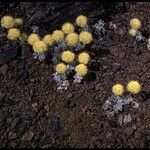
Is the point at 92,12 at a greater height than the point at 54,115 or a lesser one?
greater

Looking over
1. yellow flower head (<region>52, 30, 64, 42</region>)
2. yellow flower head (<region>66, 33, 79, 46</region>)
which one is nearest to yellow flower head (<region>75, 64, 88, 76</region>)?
yellow flower head (<region>66, 33, 79, 46</region>)

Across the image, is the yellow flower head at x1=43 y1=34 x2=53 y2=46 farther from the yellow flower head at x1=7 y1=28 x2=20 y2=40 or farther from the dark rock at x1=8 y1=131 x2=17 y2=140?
the dark rock at x1=8 y1=131 x2=17 y2=140

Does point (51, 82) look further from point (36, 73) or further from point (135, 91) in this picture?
point (135, 91)

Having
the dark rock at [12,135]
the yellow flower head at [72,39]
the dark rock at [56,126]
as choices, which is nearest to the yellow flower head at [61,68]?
the yellow flower head at [72,39]

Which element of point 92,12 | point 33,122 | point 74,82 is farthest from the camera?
point 92,12

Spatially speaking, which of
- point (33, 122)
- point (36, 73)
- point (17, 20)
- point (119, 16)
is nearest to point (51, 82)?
point (36, 73)

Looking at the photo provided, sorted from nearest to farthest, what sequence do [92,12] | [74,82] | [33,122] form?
[33,122] → [74,82] → [92,12]

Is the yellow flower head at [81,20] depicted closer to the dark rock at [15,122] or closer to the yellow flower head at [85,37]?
the yellow flower head at [85,37]
